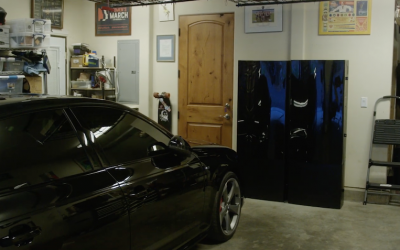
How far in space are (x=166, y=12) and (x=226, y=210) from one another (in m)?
3.58

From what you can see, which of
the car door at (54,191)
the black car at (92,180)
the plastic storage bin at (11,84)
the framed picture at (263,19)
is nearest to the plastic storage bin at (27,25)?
the plastic storage bin at (11,84)

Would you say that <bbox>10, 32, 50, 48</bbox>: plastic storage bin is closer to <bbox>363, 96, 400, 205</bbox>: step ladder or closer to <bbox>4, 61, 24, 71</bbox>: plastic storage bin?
<bbox>4, 61, 24, 71</bbox>: plastic storage bin

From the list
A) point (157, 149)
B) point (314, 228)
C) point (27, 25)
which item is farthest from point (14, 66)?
point (314, 228)

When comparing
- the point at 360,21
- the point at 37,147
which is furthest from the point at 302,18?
the point at 37,147

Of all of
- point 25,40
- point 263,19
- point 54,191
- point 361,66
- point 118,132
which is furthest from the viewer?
point 263,19

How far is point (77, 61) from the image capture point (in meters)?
6.72

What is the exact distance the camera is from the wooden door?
5898mm

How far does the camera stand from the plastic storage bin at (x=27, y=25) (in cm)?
532

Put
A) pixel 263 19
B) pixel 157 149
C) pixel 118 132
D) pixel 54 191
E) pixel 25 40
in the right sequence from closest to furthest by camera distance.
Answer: pixel 54 191 → pixel 118 132 → pixel 157 149 → pixel 25 40 → pixel 263 19

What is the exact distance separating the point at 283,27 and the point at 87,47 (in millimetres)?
3161

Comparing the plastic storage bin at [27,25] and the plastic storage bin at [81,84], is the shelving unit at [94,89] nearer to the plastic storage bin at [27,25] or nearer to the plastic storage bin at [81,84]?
the plastic storage bin at [81,84]

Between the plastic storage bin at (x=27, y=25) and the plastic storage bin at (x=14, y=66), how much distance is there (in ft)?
1.34

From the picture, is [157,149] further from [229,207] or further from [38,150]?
[229,207]

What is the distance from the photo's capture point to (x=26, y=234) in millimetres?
1792
